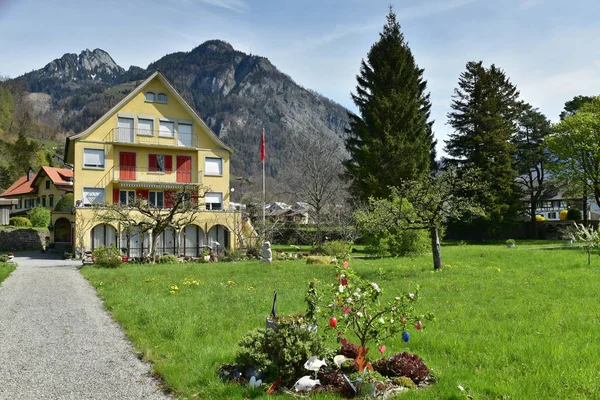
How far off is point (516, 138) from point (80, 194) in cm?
4634

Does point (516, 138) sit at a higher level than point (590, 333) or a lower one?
higher

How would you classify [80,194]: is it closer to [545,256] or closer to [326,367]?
[545,256]

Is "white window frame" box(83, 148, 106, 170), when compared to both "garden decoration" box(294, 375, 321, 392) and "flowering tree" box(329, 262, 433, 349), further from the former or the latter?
"garden decoration" box(294, 375, 321, 392)

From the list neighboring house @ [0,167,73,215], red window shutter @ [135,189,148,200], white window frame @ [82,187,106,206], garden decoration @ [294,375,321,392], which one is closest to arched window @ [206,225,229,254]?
red window shutter @ [135,189,148,200]

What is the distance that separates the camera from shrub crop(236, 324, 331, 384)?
6.32 m

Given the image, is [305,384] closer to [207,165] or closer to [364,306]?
[364,306]

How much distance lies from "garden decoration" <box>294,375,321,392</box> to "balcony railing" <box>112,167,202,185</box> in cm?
3370

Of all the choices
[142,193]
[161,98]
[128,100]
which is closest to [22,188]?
[142,193]

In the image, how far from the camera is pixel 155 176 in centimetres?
3831

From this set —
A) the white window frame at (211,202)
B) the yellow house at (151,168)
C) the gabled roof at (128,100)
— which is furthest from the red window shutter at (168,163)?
the gabled roof at (128,100)

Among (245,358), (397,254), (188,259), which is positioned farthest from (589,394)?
(188,259)

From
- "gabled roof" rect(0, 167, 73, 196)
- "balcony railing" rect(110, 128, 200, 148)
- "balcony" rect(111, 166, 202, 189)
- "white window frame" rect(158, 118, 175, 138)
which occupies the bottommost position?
"balcony" rect(111, 166, 202, 189)

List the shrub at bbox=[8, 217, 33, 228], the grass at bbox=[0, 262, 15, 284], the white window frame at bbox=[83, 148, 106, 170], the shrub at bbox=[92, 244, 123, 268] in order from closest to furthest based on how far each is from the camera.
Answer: the grass at bbox=[0, 262, 15, 284]
the shrub at bbox=[92, 244, 123, 268]
the white window frame at bbox=[83, 148, 106, 170]
the shrub at bbox=[8, 217, 33, 228]

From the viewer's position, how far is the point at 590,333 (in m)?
8.43
